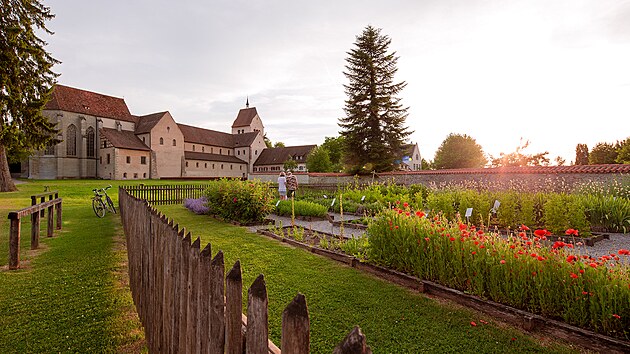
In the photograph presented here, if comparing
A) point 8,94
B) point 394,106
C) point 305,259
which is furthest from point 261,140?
point 305,259

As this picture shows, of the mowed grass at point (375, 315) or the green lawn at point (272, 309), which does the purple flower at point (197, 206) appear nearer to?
the green lawn at point (272, 309)

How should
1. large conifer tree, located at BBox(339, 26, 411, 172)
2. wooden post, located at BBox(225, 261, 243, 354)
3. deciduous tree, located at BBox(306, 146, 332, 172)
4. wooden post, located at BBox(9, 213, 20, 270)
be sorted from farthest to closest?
deciduous tree, located at BBox(306, 146, 332, 172) < large conifer tree, located at BBox(339, 26, 411, 172) < wooden post, located at BBox(9, 213, 20, 270) < wooden post, located at BBox(225, 261, 243, 354)

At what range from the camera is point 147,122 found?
5391 centimetres

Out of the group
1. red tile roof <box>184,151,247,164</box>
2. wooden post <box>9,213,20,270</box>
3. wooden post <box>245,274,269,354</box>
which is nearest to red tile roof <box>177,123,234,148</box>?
red tile roof <box>184,151,247,164</box>

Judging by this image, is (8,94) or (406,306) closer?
(406,306)

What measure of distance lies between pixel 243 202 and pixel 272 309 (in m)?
7.53

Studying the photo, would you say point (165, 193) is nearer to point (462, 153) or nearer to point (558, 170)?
point (558, 170)

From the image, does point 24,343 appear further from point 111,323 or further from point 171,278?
point 171,278

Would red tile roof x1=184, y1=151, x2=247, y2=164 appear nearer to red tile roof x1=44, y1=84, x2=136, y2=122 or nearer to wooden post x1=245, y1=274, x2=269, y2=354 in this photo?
red tile roof x1=44, y1=84, x2=136, y2=122

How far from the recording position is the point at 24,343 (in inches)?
127

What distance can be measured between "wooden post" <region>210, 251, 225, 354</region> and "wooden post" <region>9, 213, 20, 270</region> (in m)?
5.96

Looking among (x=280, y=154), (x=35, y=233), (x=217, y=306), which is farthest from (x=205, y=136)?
(x=217, y=306)

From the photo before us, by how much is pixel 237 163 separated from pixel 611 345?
6758cm

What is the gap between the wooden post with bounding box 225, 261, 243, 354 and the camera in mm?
1374
